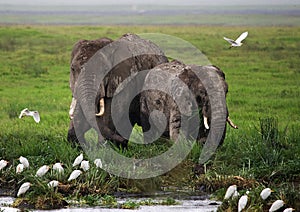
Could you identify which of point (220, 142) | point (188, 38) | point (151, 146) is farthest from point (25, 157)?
point (188, 38)

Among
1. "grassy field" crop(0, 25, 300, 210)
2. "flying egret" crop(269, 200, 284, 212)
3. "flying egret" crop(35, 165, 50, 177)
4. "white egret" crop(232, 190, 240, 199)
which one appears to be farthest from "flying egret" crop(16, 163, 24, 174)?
"flying egret" crop(269, 200, 284, 212)

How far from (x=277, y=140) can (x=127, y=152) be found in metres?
1.92

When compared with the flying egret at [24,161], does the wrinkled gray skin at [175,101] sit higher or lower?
higher

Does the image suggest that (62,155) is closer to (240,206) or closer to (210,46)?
(240,206)

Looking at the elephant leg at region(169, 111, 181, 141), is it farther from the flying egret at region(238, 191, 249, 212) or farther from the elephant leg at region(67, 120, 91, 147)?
the flying egret at region(238, 191, 249, 212)

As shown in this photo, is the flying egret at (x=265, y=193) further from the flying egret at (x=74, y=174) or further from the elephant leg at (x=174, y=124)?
the elephant leg at (x=174, y=124)

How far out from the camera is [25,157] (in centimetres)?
1220

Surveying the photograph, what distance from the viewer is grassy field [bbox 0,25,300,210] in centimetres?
1103

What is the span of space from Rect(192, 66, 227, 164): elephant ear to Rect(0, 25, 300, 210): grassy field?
163mm

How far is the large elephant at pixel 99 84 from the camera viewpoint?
1241cm

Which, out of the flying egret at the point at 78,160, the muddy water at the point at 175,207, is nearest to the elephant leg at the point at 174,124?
the flying egret at the point at 78,160

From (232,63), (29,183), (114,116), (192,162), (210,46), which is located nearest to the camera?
(29,183)

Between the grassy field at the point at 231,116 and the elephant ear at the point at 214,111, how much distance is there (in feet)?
0.53

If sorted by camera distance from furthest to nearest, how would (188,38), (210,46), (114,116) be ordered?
1. (188,38)
2. (210,46)
3. (114,116)
